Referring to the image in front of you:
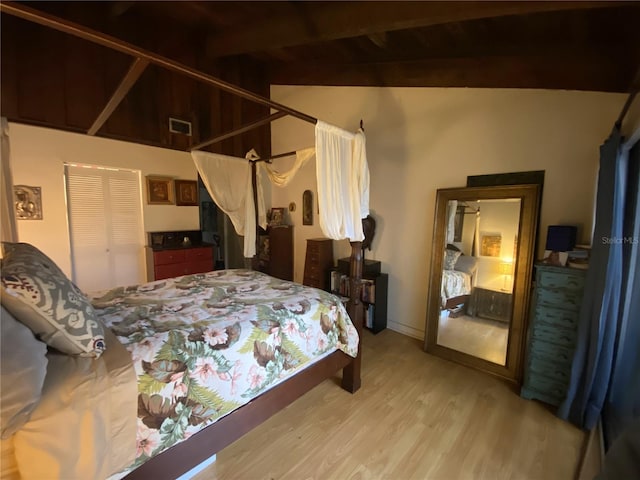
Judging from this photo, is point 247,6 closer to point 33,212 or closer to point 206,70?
point 206,70

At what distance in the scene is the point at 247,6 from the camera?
2.83 metres

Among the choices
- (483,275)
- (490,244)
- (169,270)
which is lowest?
(169,270)

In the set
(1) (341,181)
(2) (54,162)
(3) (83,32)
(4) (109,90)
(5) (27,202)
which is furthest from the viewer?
(4) (109,90)

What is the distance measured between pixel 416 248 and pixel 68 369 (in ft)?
9.95

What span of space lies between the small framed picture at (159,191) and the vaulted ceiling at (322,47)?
543 mm

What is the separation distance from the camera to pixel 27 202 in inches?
124

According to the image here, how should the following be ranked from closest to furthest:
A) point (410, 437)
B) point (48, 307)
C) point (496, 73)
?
1. point (48, 307)
2. point (410, 437)
3. point (496, 73)

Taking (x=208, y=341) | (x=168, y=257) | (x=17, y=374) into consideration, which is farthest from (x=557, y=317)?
(x=168, y=257)

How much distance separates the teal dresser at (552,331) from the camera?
198 centimetres

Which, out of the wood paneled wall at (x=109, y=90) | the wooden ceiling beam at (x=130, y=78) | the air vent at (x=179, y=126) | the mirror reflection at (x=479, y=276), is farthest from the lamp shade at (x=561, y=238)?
the air vent at (x=179, y=126)

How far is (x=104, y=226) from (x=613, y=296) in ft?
17.0

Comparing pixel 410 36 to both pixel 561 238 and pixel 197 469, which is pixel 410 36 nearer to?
pixel 561 238

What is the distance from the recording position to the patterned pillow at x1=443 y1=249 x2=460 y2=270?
9.05 ft

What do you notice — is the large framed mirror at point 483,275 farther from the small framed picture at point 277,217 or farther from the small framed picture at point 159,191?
the small framed picture at point 159,191
